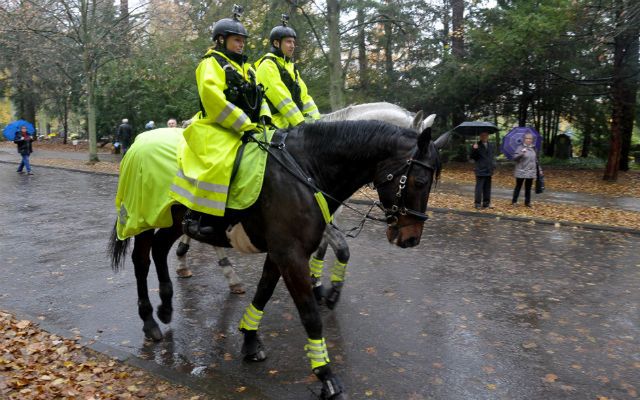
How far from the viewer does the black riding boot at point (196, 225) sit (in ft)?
13.5

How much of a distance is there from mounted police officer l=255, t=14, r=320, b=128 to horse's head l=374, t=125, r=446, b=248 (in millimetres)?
1667

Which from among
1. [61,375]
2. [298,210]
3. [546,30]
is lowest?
[61,375]

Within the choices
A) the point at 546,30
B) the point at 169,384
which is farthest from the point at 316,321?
the point at 546,30

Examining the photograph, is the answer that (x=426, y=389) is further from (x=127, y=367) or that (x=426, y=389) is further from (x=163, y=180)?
(x=163, y=180)

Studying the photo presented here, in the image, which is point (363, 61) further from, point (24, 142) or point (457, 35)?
point (24, 142)

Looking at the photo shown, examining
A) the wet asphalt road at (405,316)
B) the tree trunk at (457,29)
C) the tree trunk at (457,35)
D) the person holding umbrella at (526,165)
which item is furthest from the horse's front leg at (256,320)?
the tree trunk at (457,35)

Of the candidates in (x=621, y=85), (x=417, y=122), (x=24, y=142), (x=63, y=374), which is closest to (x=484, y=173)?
(x=621, y=85)

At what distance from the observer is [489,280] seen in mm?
6715

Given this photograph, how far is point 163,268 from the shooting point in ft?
16.5

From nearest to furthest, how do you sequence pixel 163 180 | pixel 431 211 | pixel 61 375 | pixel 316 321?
pixel 316 321
pixel 61 375
pixel 163 180
pixel 431 211

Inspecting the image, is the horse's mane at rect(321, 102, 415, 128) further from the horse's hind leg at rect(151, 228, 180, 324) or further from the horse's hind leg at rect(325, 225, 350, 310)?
the horse's hind leg at rect(151, 228, 180, 324)

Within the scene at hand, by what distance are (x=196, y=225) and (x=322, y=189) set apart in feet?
3.60

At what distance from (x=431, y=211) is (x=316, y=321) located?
9.09 meters

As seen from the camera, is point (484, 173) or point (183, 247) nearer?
point (183, 247)
